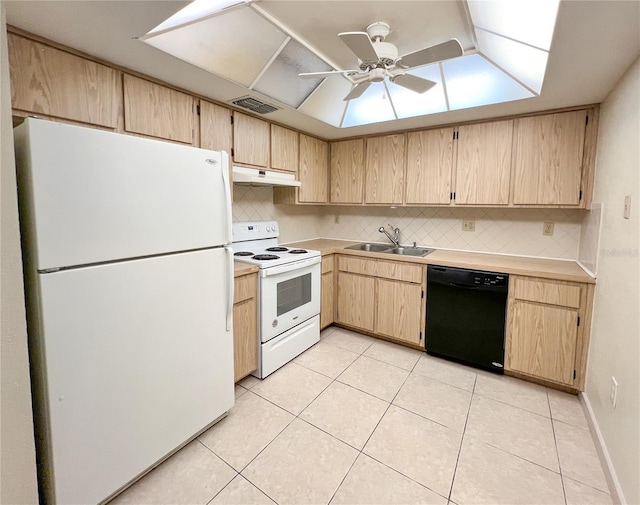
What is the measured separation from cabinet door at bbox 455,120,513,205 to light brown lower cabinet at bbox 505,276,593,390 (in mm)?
810

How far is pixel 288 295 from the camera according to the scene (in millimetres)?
2602

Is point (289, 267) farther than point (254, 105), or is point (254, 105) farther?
point (289, 267)

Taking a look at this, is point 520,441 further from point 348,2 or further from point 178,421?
point 348,2

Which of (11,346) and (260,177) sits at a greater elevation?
(260,177)

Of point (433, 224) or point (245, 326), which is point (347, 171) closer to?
point (433, 224)

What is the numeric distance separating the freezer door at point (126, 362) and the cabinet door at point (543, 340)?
2219mm

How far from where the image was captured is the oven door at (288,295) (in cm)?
235

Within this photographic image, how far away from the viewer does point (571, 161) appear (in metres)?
2.31

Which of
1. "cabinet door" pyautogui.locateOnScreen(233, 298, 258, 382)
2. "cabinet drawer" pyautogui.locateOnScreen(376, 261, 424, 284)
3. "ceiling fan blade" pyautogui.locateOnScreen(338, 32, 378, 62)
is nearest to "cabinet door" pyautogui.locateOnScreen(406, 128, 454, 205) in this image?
"cabinet drawer" pyautogui.locateOnScreen(376, 261, 424, 284)

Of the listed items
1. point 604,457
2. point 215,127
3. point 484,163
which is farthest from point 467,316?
point 215,127

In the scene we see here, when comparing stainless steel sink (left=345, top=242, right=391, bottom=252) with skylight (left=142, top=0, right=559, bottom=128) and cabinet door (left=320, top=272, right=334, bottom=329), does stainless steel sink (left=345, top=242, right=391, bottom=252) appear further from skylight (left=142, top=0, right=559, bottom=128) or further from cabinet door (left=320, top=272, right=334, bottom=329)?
skylight (left=142, top=0, right=559, bottom=128)

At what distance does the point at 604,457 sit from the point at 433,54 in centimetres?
228

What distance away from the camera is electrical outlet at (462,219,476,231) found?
9.93ft

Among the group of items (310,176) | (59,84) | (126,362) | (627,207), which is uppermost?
(59,84)
